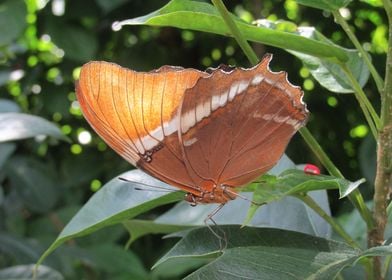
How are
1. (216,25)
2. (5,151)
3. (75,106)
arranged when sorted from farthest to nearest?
(75,106), (5,151), (216,25)

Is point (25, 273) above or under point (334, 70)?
under

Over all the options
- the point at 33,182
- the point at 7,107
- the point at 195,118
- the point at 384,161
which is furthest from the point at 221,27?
the point at 33,182

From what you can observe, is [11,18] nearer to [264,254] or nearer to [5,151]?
[5,151]

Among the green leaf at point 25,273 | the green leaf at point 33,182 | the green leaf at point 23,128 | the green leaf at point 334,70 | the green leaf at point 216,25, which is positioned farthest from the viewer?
the green leaf at point 33,182

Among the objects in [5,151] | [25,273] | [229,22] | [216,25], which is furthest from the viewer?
[5,151]

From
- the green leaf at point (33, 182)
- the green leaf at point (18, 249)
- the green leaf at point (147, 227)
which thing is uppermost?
the green leaf at point (147, 227)

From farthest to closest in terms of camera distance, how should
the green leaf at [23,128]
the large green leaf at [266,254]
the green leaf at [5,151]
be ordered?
the green leaf at [5,151] → the green leaf at [23,128] → the large green leaf at [266,254]

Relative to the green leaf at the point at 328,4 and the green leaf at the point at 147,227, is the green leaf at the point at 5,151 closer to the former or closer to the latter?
the green leaf at the point at 147,227

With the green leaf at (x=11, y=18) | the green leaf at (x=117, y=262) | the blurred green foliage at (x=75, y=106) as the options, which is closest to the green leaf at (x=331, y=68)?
the blurred green foliage at (x=75, y=106)
